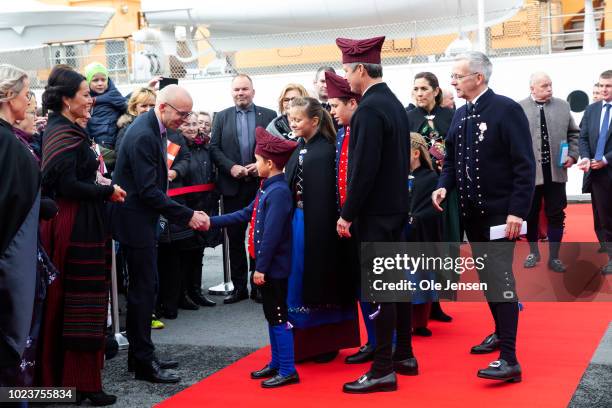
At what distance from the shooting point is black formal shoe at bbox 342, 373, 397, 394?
5117mm

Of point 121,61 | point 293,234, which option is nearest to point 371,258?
point 293,234

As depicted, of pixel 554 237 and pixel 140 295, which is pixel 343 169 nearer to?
pixel 140 295

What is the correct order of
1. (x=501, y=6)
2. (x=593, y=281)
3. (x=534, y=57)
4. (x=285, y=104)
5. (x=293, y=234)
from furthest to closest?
(x=501, y=6), (x=534, y=57), (x=593, y=281), (x=285, y=104), (x=293, y=234)

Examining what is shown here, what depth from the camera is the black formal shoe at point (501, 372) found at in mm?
5109

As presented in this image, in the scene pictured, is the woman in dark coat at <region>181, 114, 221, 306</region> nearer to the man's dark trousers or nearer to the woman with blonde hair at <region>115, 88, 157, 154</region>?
the woman with blonde hair at <region>115, 88, 157, 154</region>

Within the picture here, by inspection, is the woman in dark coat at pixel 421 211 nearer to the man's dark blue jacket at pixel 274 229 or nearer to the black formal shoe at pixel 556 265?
the man's dark blue jacket at pixel 274 229

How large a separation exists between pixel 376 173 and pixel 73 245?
5.77 ft

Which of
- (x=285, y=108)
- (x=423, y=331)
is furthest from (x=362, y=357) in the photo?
(x=285, y=108)

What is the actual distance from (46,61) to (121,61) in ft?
5.26

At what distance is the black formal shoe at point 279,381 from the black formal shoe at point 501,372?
1.10m

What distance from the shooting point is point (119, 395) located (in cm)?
530

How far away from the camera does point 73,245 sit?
504cm

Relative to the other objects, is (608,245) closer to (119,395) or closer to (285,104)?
(285,104)

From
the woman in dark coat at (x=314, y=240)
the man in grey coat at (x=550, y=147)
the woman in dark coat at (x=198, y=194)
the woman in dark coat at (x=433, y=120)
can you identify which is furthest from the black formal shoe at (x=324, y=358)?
the man in grey coat at (x=550, y=147)
